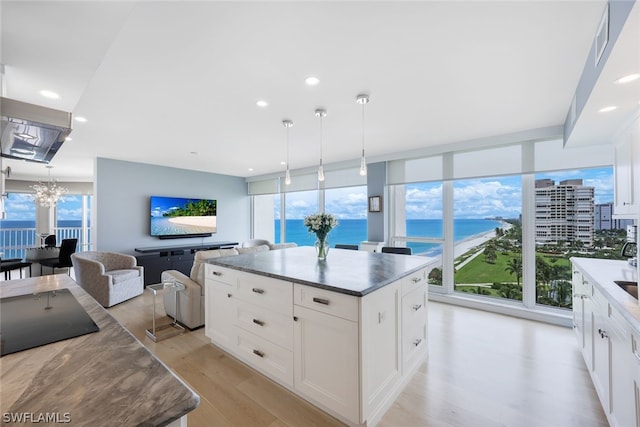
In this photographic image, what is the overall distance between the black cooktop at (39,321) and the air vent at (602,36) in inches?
115

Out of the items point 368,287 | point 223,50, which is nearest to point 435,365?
point 368,287

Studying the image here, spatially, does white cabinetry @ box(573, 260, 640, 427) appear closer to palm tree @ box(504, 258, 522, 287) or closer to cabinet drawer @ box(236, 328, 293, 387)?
palm tree @ box(504, 258, 522, 287)

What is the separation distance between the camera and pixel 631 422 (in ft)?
4.41

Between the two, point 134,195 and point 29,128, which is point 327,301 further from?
point 134,195

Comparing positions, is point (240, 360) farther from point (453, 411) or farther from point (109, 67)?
point (109, 67)

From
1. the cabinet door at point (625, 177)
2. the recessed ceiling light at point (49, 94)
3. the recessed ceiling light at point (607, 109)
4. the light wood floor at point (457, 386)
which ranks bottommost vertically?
the light wood floor at point (457, 386)

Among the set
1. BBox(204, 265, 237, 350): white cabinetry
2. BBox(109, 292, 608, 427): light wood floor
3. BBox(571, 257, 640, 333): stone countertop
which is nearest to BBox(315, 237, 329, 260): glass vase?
BBox(204, 265, 237, 350): white cabinetry

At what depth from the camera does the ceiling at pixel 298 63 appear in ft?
4.75

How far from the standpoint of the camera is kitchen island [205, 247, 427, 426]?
67.0 inches

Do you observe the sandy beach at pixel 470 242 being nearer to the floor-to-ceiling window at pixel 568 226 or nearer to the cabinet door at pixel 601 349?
the floor-to-ceiling window at pixel 568 226

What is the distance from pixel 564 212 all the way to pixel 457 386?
298 cm

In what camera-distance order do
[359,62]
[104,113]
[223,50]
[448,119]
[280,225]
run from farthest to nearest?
[280,225] → [448,119] → [104,113] → [359,62] → [223,50]

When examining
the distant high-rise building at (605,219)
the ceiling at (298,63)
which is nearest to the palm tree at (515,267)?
the distant high-rise building at (605,219)

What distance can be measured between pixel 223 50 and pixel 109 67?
0.99 m
